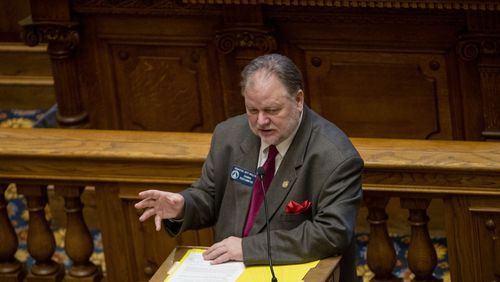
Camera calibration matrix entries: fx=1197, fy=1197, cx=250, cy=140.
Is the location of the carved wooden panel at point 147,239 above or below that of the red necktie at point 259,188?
below

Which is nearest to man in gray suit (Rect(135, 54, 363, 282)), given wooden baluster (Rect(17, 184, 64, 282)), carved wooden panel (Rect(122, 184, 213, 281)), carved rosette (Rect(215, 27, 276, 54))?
carved wooden panel (Rect(122, 184, 213, 281))

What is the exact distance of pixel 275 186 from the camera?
3826 mm

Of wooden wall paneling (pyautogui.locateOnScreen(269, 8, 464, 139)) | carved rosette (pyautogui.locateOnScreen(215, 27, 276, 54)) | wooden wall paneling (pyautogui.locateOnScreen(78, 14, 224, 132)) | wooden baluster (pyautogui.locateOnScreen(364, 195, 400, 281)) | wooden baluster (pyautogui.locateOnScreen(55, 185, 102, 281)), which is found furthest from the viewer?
wooden wall paneling (pyautogui.locateOnScreen(78, 14, 224, 132))

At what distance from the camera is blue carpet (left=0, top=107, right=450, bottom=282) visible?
223 inches

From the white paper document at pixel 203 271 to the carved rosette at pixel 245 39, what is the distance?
7.68ft

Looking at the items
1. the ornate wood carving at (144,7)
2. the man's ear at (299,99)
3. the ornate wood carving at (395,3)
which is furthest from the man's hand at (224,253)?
the ornate wood carving at (144,7)

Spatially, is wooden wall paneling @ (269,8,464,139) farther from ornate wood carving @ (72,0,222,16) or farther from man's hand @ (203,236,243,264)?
man's hand @ (203,236,243,264)

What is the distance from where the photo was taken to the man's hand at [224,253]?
3730 mm

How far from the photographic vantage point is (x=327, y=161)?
3748 mm

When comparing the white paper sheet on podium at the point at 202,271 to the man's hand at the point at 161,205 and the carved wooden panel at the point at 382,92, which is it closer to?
the man's hand at the point at 161,205

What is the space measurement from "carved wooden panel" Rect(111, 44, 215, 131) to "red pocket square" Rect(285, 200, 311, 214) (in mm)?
2556

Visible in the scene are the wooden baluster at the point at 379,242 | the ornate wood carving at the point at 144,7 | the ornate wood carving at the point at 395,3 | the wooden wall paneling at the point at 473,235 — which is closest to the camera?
the wooden wall paneling at the point at 473,235

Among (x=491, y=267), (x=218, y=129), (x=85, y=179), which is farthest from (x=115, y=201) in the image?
(x=491, y=267)

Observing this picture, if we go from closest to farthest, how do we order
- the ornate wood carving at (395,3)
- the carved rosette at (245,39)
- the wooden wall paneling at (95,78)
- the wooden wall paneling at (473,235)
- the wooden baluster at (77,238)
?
the wooden wall paneling at (473,235) → the wooden baluster at (77,238) → the ornate wood carving at (395,3) → the carved rosette at (245,39) → the wooden wall paneling at (95,78)
